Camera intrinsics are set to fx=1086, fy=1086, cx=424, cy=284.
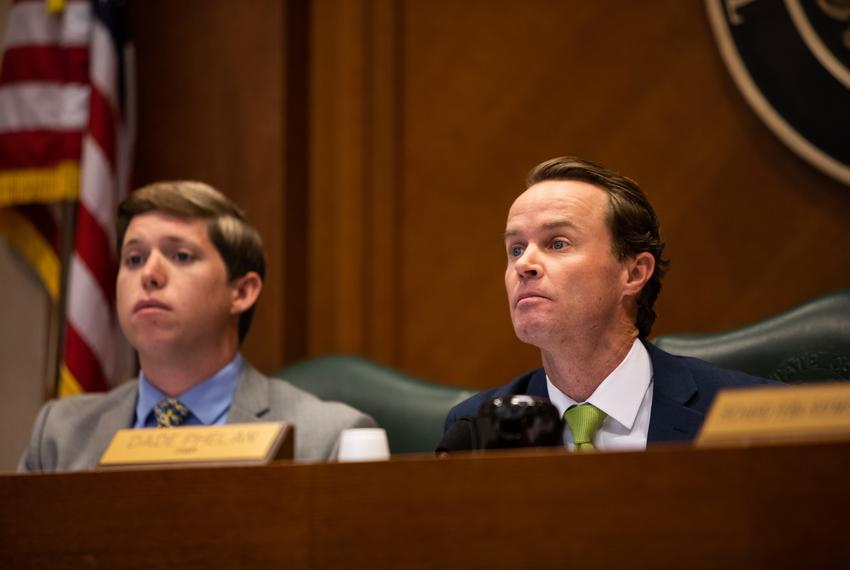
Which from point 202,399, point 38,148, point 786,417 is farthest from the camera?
point 38,148

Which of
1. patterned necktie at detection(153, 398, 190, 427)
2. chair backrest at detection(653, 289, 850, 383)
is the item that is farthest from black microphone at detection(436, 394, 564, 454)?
patterned necktie at detection(153, 398, 190, 427)

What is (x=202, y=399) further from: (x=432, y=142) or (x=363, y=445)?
(x=363, y=445)

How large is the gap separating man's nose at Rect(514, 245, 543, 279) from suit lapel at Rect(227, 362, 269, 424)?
87 cm

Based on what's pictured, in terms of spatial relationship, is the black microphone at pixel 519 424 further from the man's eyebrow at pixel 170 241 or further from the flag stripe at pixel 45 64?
the flag stripe at pixel 45 64

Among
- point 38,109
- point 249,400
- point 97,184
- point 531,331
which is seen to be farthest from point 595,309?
point 38,109

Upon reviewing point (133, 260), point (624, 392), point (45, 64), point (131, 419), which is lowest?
point (131, 419)

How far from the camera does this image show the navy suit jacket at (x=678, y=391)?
2129 millimetres

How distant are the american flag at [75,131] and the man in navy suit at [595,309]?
1730mm

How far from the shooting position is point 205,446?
4.59 ft

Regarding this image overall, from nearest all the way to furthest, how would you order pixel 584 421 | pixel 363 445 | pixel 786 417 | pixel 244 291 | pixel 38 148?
1. pixel 786 417
2. pixel 363 445
3. pixel 584 421
4. pixel 244 291
5. pixel 38 148

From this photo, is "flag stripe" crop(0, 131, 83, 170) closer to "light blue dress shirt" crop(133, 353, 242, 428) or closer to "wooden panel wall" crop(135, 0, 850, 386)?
"wooden panel wall" crop(135, 0, 850, 386)

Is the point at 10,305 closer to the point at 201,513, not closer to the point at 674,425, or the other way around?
the point at 674,425

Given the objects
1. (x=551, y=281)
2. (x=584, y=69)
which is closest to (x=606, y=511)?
(x=551, y=281)

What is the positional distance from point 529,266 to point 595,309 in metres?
0.18
